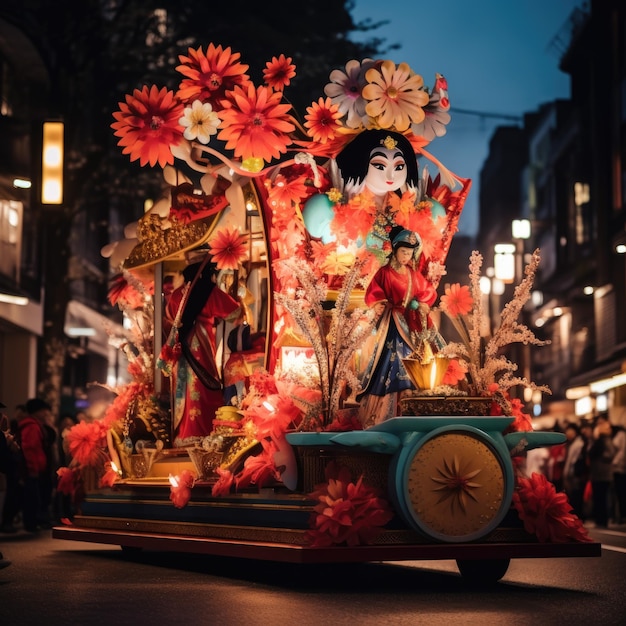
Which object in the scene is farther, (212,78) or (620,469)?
(620,469)

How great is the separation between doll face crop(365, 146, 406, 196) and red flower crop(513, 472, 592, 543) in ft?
10.3

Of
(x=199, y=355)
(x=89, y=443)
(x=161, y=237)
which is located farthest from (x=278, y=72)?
(x=89, y=443)

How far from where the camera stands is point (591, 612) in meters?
9.88

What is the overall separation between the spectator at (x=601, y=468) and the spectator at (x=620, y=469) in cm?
16

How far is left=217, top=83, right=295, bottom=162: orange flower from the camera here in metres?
13.1

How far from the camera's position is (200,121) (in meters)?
13.3

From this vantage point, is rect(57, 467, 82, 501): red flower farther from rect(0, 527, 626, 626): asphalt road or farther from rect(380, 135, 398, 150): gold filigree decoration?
rect(380, 135, 398, 150): gold filigree decoration

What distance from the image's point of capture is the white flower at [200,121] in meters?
13.3

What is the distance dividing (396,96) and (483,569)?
14.2 ft

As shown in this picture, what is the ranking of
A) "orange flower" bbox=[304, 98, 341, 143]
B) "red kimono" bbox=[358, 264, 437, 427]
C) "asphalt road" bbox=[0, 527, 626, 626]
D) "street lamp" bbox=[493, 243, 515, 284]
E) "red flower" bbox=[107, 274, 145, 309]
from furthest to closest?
"street lamp" bbox=[493, 243, 515, 284]
"red flower" bbox=[107, 274, 145, 309]
"orange flower" bbox=[304, 98, 341, 143]
"red kimono" bbox=[358, 264, 437, 427]
"asphalt road" bbox=[0, 527, 626, 626]

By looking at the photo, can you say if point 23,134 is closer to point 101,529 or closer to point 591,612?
point 101,529

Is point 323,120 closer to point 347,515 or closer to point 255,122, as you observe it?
point 255,122

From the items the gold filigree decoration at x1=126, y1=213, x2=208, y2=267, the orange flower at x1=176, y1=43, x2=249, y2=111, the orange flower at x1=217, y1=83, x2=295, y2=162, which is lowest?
the gold filigree decoration at x1=126, y1=213, x2=208, y2=267

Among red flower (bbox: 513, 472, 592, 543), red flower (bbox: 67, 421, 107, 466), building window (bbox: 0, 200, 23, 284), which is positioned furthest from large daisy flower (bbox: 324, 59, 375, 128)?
building window (bbox: 0, 200, 23, 284)
